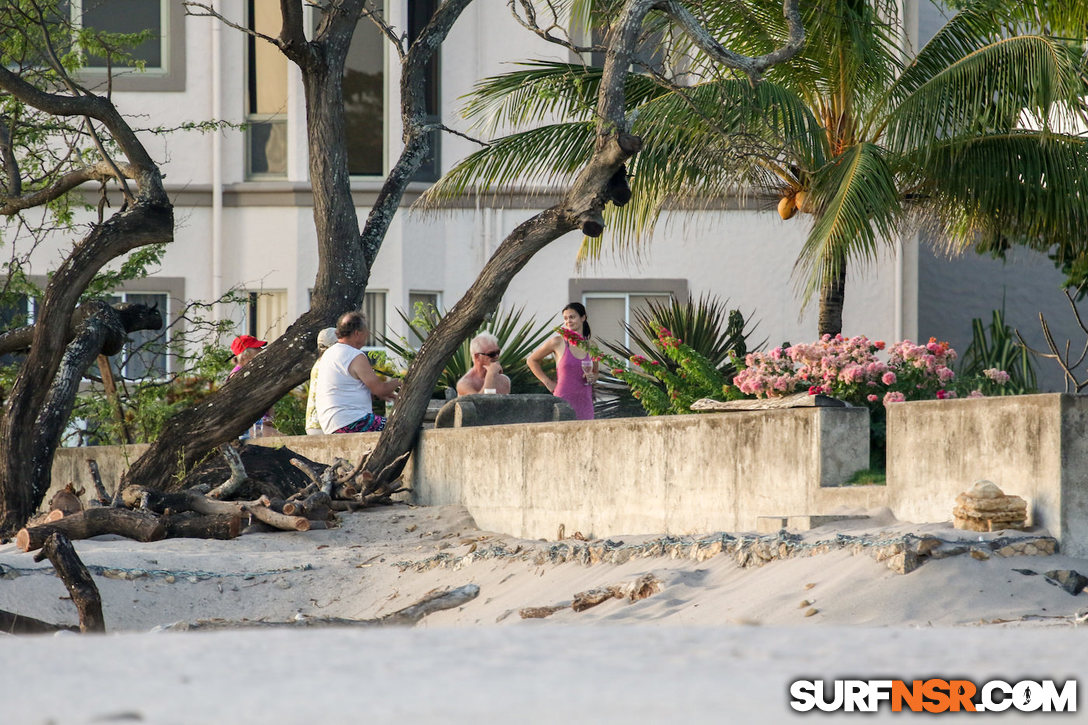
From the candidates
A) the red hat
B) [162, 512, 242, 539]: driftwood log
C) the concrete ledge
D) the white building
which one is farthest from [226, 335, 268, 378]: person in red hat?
the white building

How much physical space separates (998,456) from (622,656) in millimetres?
3641

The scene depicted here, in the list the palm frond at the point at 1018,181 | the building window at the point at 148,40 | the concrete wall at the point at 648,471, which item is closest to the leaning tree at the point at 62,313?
the concrete wall at the point at 648,471

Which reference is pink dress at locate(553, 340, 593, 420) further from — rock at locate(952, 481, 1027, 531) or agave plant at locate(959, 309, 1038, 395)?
agave plant at locate(959, 309, 1038, 395)

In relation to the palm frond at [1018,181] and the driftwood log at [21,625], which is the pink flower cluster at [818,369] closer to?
the palm frond at [1018,181]

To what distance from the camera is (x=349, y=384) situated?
38.0 feet

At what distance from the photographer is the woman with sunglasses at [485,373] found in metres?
11.8

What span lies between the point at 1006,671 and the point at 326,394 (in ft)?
Result: 29.7

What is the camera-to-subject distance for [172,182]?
58.4 feet

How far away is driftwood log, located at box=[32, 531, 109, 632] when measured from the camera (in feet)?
21.6

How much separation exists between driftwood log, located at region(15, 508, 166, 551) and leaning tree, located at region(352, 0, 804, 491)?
1.85 metres

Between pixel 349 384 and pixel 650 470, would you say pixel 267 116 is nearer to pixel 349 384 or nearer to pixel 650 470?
pixel 349 384

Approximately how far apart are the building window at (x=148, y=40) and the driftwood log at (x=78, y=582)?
477 inches

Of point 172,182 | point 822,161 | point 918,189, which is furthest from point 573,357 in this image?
point 172,182

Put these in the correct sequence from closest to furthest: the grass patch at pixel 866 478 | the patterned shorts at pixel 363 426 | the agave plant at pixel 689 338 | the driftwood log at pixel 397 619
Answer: the driftwood log at pixel 397 619 < the grass patch at pixel 866 478 < the patterned shorts at pixel 363 426 < the agave plant at pixel 689 338
